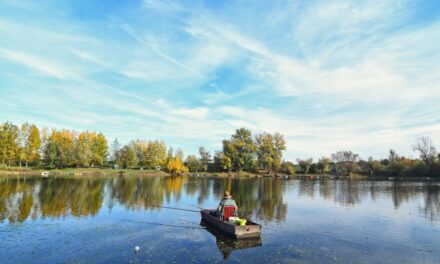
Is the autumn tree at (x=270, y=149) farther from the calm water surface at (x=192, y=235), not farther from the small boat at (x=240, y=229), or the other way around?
the small boat at (x=240, y=229)

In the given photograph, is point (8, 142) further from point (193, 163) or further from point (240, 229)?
point (240, 229)

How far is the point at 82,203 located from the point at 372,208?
40.7m

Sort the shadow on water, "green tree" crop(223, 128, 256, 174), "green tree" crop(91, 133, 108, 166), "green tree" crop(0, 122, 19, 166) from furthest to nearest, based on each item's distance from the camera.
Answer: "green tree" crop(223, 128, 256, 174)
"green tree" crop(91, 133, 108, 166)
"green tree" crop(0, 122, 19, 166)
the shadow on water

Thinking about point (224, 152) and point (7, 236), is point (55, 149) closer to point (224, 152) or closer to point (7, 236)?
point (224, 152)

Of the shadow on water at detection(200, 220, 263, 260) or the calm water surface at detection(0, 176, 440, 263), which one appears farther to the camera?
the shadow on water at detection(200, 220, 263, 260)

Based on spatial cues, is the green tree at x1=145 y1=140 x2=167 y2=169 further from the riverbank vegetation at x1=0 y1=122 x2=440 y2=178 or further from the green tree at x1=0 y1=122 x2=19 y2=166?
the green tree at x1=0 y1=122 x2=19 y2=166

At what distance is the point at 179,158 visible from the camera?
142m

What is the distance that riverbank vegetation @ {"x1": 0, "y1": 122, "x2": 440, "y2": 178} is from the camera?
112312mm

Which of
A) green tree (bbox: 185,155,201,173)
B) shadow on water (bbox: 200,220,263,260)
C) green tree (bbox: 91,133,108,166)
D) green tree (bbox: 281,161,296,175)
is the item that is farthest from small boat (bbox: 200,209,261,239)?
green tree (bbox: 281,161,296,175)

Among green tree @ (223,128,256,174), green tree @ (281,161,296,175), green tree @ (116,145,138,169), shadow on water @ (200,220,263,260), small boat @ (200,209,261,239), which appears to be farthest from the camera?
green tree @ (281,161,296,175)

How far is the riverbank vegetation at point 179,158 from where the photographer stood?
112 m

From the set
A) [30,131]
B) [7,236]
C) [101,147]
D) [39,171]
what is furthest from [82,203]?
[101,147]

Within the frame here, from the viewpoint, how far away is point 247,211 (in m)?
40.0

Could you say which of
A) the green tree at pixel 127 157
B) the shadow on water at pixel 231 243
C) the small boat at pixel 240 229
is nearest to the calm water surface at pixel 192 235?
the shadow on water at pixel 231 243
